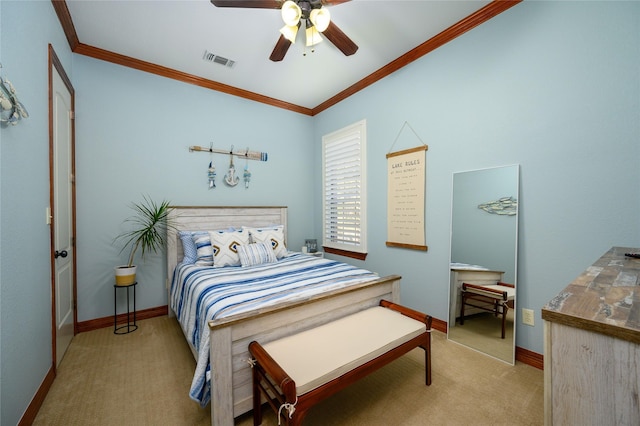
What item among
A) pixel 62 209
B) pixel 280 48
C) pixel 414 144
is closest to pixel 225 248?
pixel 62 209

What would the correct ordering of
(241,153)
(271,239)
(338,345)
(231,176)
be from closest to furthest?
1. (338,345)
2. (271,239)
3. (231,176)
4. (241,153)

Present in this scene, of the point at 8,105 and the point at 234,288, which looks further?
the point at 234,288

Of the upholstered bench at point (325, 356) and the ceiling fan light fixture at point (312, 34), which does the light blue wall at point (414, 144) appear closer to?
the upholstered bench at point (325, 356)

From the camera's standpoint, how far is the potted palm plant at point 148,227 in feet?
9.12

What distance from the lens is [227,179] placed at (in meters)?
3.49

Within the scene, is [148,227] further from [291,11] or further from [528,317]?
[528,317]

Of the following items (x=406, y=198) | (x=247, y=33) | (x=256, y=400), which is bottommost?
(x=256, y=400)

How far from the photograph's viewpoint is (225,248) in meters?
2.79

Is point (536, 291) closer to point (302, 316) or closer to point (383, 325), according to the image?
point (383, 325)

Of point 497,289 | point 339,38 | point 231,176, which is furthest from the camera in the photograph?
point 231,176

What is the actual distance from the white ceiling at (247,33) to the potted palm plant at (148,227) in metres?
1.64

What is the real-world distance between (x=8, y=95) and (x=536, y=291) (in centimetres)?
349

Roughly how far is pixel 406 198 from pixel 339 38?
171 centimetres

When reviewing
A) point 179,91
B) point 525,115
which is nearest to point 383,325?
point 525,115
